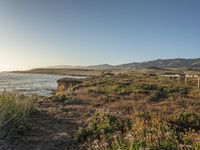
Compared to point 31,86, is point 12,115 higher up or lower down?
higher up

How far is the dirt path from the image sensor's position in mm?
9242

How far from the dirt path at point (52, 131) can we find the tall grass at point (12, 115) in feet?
0.92

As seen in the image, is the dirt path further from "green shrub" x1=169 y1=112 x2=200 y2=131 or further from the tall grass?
"green shrub" x1=169 y1=112 x2=200 y2=131

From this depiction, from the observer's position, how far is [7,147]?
8.95 metres

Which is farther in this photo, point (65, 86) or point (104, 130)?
point (65, 86)

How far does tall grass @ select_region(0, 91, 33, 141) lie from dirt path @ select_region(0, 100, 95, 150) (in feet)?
0.92

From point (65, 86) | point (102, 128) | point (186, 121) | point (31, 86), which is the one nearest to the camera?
point (102, 128)

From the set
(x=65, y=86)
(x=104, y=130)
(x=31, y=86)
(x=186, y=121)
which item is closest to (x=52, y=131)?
(x=104, y=130)

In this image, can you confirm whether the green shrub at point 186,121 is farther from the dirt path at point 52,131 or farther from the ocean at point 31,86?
the ocean at point 31,86

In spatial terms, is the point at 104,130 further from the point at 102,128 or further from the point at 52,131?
the point at 52,131

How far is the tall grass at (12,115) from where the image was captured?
9.89 meters

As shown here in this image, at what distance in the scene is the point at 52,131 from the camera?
36.2ft

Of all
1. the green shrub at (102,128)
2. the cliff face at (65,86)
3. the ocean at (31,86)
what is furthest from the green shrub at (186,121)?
the cliff face at (65,86)

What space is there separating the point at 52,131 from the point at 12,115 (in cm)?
131
